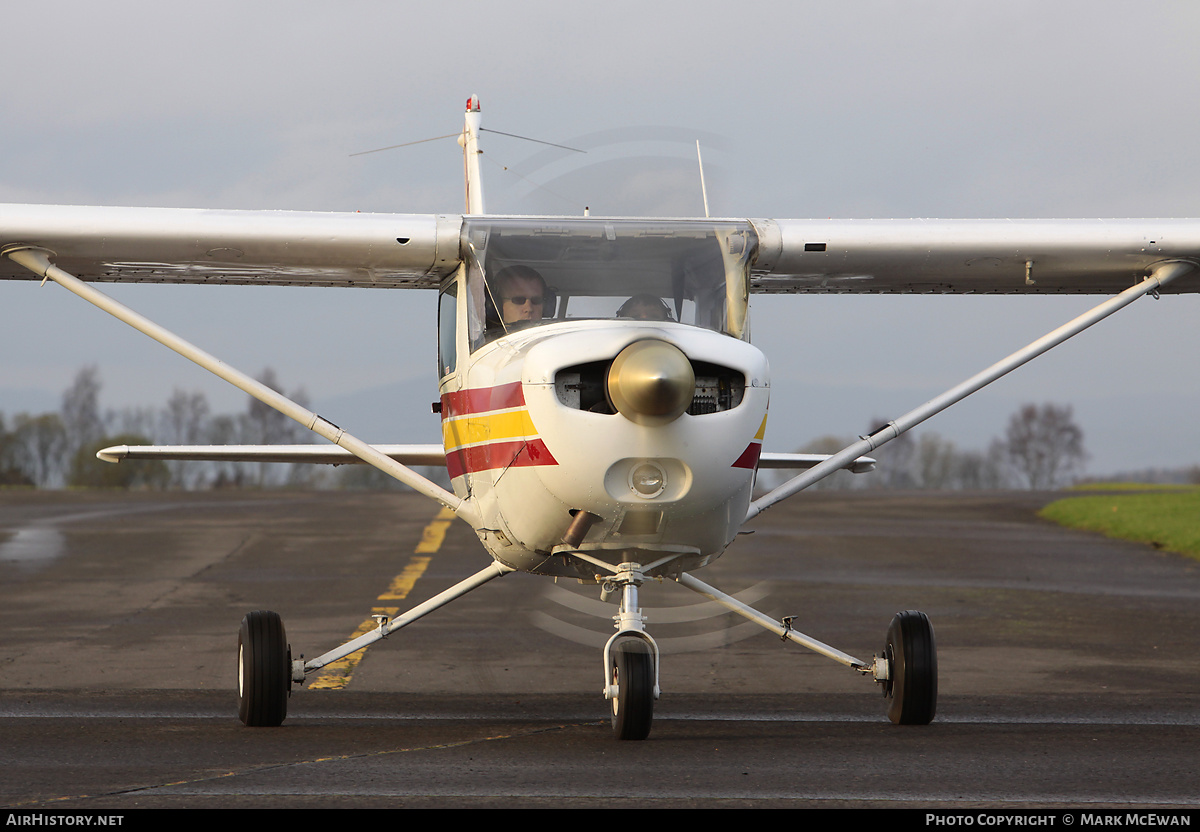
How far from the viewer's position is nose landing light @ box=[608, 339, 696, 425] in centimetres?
510

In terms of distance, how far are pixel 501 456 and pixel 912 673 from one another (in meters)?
2.77

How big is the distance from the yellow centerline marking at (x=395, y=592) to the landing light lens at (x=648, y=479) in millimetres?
2746

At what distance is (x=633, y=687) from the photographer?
5898 millimetres

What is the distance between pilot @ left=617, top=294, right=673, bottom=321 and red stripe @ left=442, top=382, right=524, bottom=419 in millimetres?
751

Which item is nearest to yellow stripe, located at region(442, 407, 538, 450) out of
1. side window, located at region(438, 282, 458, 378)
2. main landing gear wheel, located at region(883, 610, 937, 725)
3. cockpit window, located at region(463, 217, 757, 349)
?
side window, located at region(438, 282, 458, 378)

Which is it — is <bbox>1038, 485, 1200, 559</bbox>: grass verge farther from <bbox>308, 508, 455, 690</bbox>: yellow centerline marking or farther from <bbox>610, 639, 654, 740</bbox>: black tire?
<bbox>610, 639, 654, 740</bbox>: black tire

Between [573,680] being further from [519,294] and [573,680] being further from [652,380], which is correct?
[652,380]

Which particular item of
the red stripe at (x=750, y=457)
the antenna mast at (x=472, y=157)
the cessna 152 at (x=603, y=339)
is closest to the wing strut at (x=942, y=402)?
the cessna 152 at (x=603, y=339)

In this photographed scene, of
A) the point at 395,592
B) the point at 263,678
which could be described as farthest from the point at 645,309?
the point at 395,592

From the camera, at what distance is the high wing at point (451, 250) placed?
7.43 metres

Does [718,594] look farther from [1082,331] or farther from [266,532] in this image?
[266,532]
